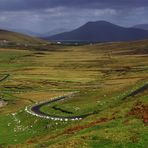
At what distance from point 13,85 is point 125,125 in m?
140

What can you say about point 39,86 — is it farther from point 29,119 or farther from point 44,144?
point 44,144

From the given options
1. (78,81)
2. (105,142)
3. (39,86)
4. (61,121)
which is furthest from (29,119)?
(78,81)

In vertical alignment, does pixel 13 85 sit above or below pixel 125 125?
below

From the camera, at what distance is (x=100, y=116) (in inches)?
2441

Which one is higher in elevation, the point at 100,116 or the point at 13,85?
the point at 100,116

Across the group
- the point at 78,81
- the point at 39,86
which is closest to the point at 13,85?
the point at 39,86

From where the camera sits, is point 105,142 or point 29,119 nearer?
point 105,142

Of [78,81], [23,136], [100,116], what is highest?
[100,116]

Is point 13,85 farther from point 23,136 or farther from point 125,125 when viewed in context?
point 125,125

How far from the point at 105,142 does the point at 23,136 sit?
29135 mm

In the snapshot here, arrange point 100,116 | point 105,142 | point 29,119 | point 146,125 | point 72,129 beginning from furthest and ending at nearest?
point 29,119, point 100,116, point 72,129, point 146,125, point 105,142

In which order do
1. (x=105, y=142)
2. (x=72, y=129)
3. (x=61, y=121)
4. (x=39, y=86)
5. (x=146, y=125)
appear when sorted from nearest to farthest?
(x=105, y=142)
(x=146, y=125)
(x=72, y=129)
(x=61, y=121)
(x=39, y=86)

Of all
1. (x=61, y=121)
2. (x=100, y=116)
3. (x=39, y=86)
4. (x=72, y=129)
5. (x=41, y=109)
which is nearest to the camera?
(x=72, y=129)

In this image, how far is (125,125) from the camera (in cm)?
4984
